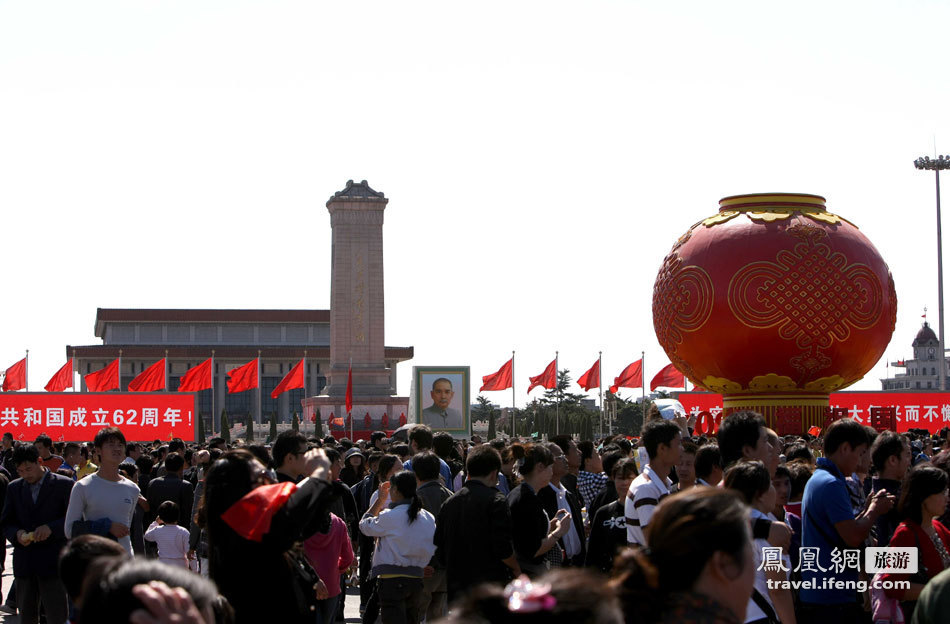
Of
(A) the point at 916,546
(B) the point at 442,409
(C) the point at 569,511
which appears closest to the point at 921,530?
(A) the point at 916,546

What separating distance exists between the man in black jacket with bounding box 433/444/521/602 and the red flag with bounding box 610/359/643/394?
28.0 m

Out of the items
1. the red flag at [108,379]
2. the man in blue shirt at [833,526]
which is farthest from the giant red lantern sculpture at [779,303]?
the red flag at [108,379]

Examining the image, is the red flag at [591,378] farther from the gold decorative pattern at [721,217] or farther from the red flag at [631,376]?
the gold decorative pattern at [721,217]

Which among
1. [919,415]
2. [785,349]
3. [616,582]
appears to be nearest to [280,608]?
[616,582]

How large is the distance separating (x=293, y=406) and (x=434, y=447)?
75998 millimetres

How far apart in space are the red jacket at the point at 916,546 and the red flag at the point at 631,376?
29355 millimetres

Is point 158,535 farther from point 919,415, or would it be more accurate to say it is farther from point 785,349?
point 919,415

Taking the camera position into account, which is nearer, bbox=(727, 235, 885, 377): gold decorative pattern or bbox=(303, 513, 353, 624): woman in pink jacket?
bbox=(303, 513, 353, 624): woman in pink jacket

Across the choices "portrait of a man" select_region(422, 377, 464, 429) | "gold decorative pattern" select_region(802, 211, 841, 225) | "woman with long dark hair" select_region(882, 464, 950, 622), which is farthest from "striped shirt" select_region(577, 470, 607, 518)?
"portrait of a man" select_region(422, 377, 464, 429)

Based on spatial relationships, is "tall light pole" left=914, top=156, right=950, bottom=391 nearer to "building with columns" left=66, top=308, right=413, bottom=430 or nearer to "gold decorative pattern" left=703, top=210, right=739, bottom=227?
"gold decorative pattern" left=703, top=210, right=739, bottom=227

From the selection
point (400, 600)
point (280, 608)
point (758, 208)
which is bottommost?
point (400, 600)

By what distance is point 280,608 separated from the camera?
457 cm

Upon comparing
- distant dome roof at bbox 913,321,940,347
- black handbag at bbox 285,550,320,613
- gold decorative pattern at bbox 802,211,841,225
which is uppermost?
distant dome roof at bbox 913,321,940,347

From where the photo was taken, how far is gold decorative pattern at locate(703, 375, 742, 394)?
20.9 meters
